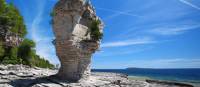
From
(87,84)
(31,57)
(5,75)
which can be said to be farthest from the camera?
(31,57)

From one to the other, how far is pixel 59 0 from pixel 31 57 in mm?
36455

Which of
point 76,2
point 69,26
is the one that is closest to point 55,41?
point 69,26

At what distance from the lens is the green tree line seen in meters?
63.7

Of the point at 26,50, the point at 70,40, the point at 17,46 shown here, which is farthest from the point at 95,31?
the point at 26,50

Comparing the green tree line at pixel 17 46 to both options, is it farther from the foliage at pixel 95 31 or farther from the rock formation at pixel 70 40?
the rock formation at pixel 70 40

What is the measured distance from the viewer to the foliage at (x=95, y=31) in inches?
1496

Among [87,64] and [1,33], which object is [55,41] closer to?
[87,64]

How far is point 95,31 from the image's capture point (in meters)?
38.3

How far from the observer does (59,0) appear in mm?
35875

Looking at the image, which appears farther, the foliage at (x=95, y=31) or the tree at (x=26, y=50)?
the tree at (x=26, y=50)

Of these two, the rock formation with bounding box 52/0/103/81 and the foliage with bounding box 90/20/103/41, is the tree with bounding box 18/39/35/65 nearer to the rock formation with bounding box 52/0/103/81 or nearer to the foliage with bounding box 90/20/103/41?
the foliage with bounding box 90/20/103/41

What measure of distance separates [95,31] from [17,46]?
1364 inches

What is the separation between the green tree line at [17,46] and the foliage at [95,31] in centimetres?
2743

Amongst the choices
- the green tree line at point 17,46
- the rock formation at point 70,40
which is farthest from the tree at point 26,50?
the rock formation at point 70,40
